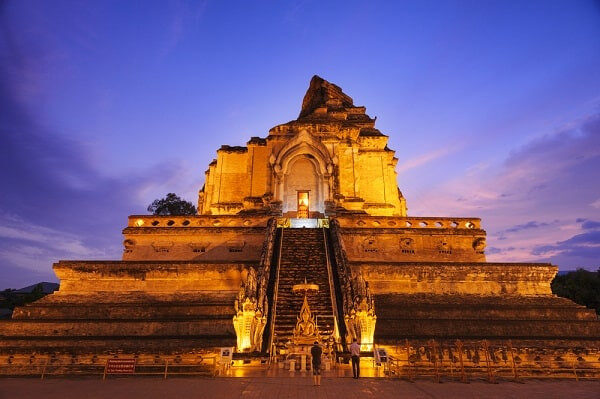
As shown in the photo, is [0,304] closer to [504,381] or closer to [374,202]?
[374,202]

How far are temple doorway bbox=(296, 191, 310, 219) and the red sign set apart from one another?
16.6 meters

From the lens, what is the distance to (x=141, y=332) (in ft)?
46.6

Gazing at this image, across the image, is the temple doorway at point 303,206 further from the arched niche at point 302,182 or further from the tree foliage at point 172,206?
the tree foliage at point 172,206

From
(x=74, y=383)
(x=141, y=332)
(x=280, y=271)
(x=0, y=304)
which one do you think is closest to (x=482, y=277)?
(x=280, y=271)

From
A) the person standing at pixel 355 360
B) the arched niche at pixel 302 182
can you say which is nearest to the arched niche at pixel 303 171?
the arched niche at pixel 302 182

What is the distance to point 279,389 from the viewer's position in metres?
8.62

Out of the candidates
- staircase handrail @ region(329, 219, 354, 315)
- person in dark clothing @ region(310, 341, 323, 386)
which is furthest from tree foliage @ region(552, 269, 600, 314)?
person in dark clothing @ region(310, 341, 323, 386)

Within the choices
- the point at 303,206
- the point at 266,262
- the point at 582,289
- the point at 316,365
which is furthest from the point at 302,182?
the point at 582,289

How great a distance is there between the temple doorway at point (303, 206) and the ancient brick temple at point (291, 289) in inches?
5.2

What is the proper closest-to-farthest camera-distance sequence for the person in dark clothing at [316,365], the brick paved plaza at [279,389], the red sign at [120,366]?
the brick paved plaza at [279,389]
the person in dark clothing at [316,365]
the red sign at [120,366]

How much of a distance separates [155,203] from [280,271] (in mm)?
33540

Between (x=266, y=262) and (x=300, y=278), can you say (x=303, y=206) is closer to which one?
(x=266, y=262)

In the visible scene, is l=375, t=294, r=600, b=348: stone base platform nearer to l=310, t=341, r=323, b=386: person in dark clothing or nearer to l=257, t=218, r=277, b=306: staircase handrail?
l=310, t=341, r=323, b=386: person in dark clothing

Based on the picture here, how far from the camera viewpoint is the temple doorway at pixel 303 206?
2666 centimetres
